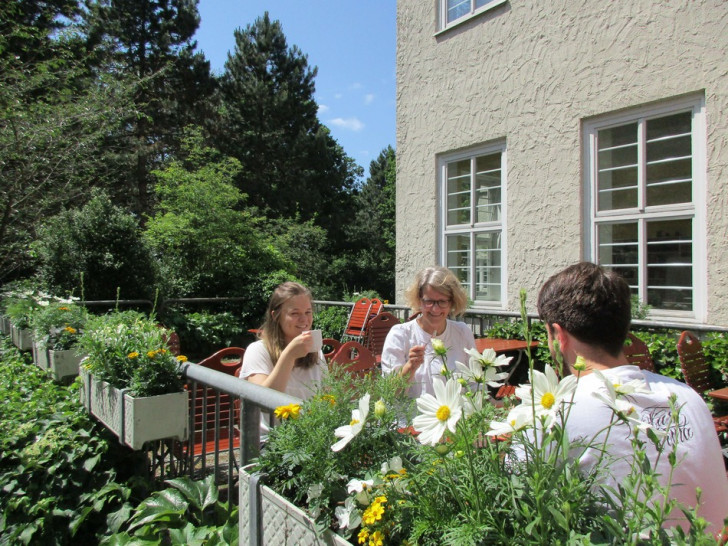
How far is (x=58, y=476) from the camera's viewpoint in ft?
8.92

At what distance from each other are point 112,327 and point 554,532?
8.03ft

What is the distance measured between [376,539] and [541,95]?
6424 mm

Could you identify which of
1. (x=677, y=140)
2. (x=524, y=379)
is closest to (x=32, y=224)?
(x=524, y=379)

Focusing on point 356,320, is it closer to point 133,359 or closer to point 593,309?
point 133,359

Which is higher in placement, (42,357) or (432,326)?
(432,326)

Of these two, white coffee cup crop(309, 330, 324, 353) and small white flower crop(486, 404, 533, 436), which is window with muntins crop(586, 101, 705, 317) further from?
small white flower crop(486, 404, 533, 436)

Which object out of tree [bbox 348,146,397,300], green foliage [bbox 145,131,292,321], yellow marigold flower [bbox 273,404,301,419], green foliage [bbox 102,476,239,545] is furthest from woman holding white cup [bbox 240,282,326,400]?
tree [bbox 348,146,397,300]

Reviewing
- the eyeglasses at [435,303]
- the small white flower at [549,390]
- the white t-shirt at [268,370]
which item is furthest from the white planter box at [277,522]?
the eyeglasses at [435,303]

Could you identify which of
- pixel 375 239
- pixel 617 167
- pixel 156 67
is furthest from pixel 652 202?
pixel 375 239

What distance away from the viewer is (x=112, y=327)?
267 centimetres

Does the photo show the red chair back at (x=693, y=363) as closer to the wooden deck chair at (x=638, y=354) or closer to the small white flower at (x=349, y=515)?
the wooden deck chair at (x=638, y=354)

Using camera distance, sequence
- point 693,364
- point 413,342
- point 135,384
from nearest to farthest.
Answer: point 135,384 → point 413,342 → point 693,364

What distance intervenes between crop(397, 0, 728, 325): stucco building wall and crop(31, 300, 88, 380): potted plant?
16.4 ft

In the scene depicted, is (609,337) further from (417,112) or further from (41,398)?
(417,112)
